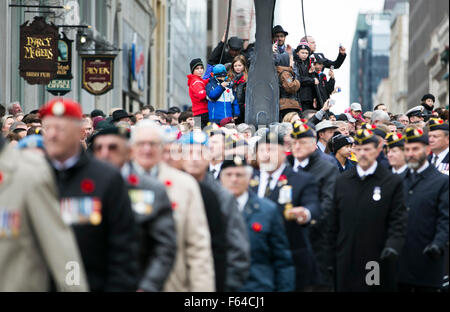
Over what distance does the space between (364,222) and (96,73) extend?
75.8 feet

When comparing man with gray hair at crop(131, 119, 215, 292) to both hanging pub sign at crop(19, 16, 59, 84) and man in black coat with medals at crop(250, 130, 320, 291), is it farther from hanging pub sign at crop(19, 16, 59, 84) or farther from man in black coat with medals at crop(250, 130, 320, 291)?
hanging pub sign at crop(19, 16, 59, 84)

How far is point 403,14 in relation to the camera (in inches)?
6644

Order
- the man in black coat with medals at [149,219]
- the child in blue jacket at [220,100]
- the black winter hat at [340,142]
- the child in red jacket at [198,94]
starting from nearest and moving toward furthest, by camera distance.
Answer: the man in black coat with medals at [149,219] < the black winter hat at [340,142] < the child in blue jacket at [220,100] < the child in red jacket at [198,94]

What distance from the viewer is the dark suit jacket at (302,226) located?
1056 centimetres

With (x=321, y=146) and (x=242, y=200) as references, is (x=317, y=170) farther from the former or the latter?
(x=321, y=146)

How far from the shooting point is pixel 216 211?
901cm

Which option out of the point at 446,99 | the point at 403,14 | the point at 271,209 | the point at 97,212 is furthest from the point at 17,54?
the point at 403,14

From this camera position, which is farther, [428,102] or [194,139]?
[428,102]

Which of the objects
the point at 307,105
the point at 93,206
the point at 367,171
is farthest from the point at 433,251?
the point at 307,105

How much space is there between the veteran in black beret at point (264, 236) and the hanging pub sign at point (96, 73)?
24.1 m

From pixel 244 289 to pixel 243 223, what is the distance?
0.66 meters

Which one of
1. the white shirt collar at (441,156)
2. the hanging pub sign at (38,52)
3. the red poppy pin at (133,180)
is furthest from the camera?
the hanging pub sign at (38,52)

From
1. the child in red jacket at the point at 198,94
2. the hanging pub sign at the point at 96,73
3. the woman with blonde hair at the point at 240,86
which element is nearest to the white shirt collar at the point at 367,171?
the woman with blonde hair at the point at 240,86

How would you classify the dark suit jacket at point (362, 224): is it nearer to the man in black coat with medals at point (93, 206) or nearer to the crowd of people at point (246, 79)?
the man in black coat with medals at point (93, 206)
